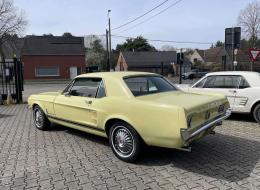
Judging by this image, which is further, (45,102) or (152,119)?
(45,102)

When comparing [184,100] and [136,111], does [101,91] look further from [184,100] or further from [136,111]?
[184,100]

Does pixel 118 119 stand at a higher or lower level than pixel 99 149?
higher

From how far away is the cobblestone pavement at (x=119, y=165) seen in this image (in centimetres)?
409

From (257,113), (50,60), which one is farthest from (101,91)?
(50,60)

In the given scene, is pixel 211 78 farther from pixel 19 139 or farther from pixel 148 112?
pixel 19 139

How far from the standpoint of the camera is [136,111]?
4.58 metres

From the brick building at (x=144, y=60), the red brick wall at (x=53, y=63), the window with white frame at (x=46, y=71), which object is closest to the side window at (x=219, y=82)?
the red brick wall at (x=53, y=63)

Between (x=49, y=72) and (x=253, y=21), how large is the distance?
34365 mm

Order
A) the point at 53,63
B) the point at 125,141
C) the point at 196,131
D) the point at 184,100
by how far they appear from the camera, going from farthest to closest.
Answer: the point at 53,63 < the point at 125,141 < the point at 184,100 < the point at 196,131

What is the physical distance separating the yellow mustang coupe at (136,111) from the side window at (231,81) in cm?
289

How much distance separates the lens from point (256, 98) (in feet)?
24.8

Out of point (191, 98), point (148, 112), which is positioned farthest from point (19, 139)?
point (191, 98)

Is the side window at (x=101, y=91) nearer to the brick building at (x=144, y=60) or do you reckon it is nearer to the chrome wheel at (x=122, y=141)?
the chrome wheel at (x=122, y=141)

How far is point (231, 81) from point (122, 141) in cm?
456
